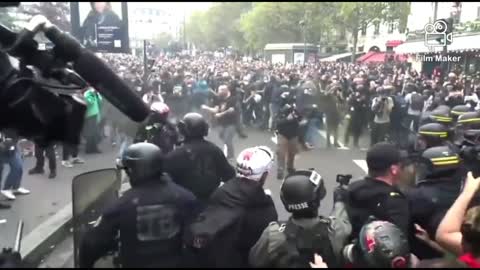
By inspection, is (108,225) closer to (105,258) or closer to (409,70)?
(105,258)

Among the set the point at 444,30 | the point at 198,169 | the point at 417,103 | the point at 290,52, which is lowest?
the point at 417,103

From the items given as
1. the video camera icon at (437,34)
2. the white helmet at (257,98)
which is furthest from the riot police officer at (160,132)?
the white helmet at (257,98)

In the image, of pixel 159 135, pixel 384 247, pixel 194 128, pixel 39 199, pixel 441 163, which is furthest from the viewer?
pixel 39 199

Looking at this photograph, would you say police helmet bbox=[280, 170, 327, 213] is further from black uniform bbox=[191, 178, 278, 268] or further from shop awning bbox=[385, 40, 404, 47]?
shop awning bbox=[385, 40, 404, 47]

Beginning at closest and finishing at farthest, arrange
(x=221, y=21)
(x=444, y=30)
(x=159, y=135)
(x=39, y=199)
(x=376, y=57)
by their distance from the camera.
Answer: (x=159, y=135)
(x=221, y=21)
(x=39, y=199)
(x=444, y=30)
(x=376, y=57)

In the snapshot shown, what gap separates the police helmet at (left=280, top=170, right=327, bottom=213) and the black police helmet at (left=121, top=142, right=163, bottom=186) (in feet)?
2.12

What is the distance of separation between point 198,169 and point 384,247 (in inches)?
92.2

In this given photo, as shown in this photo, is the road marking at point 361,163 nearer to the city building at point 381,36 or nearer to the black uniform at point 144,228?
the city building at point 381,36

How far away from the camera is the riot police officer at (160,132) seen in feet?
18.3

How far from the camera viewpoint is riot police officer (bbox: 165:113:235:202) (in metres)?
4.21

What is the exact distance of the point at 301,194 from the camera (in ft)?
8.09

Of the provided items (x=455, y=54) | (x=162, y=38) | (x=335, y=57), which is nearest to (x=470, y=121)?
(x=455, y=54)

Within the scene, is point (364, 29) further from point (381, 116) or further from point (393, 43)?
point (381, 116)

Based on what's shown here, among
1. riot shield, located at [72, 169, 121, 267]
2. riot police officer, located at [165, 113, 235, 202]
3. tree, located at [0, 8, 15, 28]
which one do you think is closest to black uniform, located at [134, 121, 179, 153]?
riot police officer, located at [165, 113, 235, 202]
